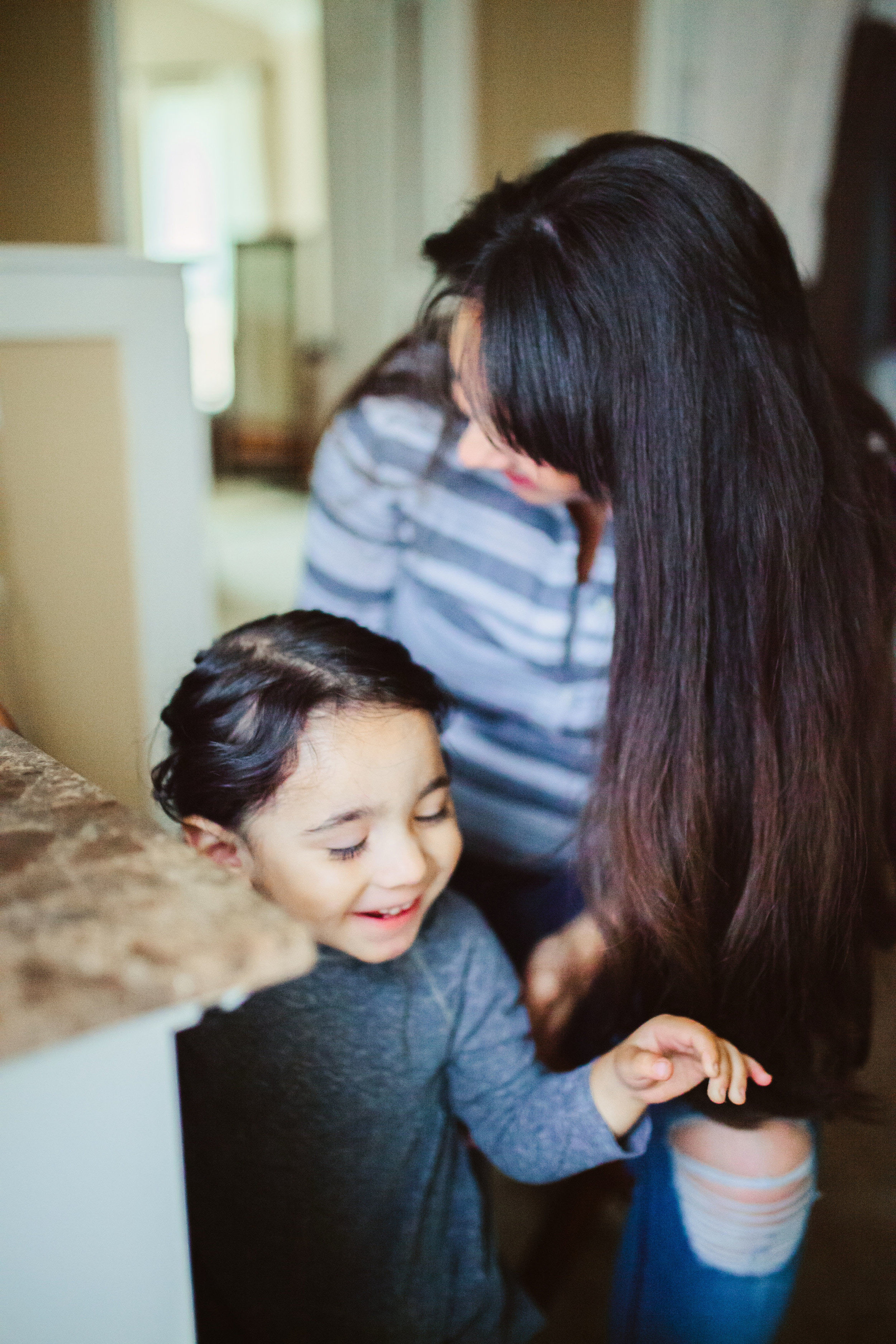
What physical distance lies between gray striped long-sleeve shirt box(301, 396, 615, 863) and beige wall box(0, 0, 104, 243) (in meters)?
0.44

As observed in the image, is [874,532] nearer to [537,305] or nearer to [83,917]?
[537,305]

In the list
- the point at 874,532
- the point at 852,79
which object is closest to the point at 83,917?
the point at 874,532

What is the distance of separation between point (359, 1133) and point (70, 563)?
75 centimetres

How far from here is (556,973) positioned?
3.20 ft

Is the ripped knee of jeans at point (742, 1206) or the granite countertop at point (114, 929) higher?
the granite countertop at point (114, 929)

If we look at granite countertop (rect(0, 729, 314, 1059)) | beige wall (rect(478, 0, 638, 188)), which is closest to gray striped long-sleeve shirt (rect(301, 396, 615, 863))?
Answer: granite countertop (rect(0, 729, 314, 1059))

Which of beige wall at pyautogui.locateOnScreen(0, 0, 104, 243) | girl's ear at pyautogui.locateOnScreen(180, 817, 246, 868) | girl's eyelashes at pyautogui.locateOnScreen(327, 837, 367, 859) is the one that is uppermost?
beige wall at pyautogui.locateOnScreen(0, 0, 104, 243)

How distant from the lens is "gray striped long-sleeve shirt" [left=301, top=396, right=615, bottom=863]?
109 cm

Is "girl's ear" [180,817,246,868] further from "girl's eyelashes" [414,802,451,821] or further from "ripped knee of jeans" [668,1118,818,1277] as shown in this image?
"ripped knee of jeans" [668,1118,818,1277]

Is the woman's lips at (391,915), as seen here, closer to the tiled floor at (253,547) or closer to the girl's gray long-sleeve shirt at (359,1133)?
the girl's gray long-sleeve shirt at (359,1133)

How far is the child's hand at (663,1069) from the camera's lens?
0.71 meters

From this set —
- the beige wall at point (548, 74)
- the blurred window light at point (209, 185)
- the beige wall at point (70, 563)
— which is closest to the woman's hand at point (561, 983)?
the beige wall at point (70, 563)

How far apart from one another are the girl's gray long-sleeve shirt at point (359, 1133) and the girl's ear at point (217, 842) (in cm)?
11

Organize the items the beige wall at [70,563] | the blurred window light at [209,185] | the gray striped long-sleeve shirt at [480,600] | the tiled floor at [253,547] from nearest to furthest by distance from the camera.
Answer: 1. the gray striped long-sleeve shirt at [480,600]
2. the beige wall at [70,563]
3. the tiled floor at [253,547]
4. the blurred window light at [209,185]
